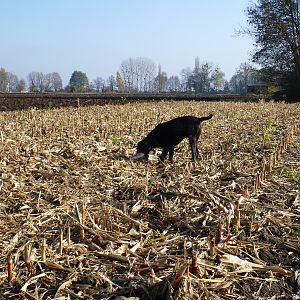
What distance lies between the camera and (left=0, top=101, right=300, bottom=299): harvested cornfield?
3359mm

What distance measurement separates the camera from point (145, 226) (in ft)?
14.8

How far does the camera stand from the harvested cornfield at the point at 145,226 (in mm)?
3359

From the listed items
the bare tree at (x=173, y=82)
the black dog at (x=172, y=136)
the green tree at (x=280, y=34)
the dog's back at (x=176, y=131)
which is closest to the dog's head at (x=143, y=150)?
the black dog at (x=172, y=136)

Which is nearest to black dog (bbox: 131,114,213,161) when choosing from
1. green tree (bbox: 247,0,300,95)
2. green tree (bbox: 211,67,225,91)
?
green tree (bbox: 247,0,300,95)

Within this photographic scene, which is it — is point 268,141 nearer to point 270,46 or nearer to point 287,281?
point 287,281

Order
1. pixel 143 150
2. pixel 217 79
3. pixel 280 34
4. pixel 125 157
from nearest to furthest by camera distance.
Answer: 1. pixel 143 150
2. pixel 125 157
3. pixel 280 34
4. pixel 217 79

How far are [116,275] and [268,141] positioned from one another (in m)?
7.42

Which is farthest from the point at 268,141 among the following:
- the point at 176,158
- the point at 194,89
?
the point at 194,89

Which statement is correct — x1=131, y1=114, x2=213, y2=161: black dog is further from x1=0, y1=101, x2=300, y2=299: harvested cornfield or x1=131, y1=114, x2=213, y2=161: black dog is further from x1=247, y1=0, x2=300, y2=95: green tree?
x1=247, y1=0, x2=300, y2=95: green tree

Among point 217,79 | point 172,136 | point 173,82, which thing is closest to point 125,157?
point 172,136

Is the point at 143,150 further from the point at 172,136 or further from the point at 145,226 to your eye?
the point at 145,226

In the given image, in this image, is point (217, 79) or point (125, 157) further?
point (217, 79)

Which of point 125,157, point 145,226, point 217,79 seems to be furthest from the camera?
point 217,79

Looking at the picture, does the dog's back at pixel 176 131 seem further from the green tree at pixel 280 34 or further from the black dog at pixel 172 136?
the green tree at pixel 280 34
